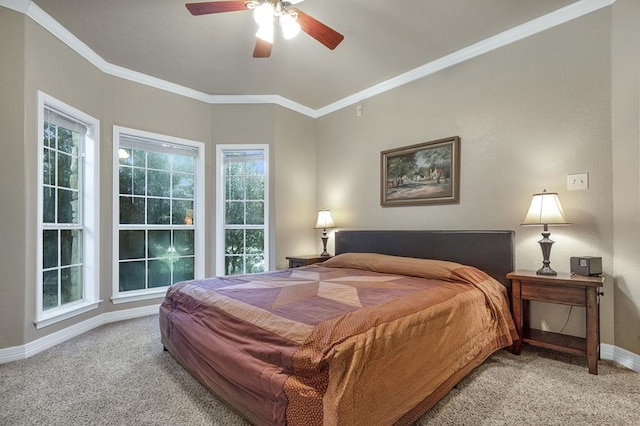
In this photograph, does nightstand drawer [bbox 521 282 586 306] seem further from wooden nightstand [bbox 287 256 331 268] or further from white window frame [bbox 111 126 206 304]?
white window frame [bbox 111 126 206 304]

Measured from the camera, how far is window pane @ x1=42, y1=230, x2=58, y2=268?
9.05 feet

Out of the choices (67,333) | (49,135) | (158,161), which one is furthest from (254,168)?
(67,333)

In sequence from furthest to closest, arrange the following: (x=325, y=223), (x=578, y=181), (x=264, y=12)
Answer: (x=325, y=223) < (x=578, y=181) < (x=264, y=12)

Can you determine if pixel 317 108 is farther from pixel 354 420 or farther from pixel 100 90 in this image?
pixel 354 420

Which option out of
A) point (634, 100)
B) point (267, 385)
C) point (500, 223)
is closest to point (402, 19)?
point (634, 100)

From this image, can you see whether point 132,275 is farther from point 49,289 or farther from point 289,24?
point 289,24

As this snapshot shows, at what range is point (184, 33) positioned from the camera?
279 cm

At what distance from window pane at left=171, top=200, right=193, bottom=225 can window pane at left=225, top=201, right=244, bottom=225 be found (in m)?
0.46

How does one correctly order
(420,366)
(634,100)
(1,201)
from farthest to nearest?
(1,201) < (634,100) < (420,366)

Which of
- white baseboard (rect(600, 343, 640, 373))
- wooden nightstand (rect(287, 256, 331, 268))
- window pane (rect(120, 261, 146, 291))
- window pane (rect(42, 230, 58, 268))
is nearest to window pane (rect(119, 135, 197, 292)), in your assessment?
window pane (rect(120, 261, 146, 291))

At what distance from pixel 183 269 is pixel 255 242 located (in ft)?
3.14

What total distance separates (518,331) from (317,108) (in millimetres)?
3640

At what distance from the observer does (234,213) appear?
4262 mm

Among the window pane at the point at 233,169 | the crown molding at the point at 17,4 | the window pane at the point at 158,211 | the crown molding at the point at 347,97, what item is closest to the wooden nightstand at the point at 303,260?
the window pane at the point at 233,169
